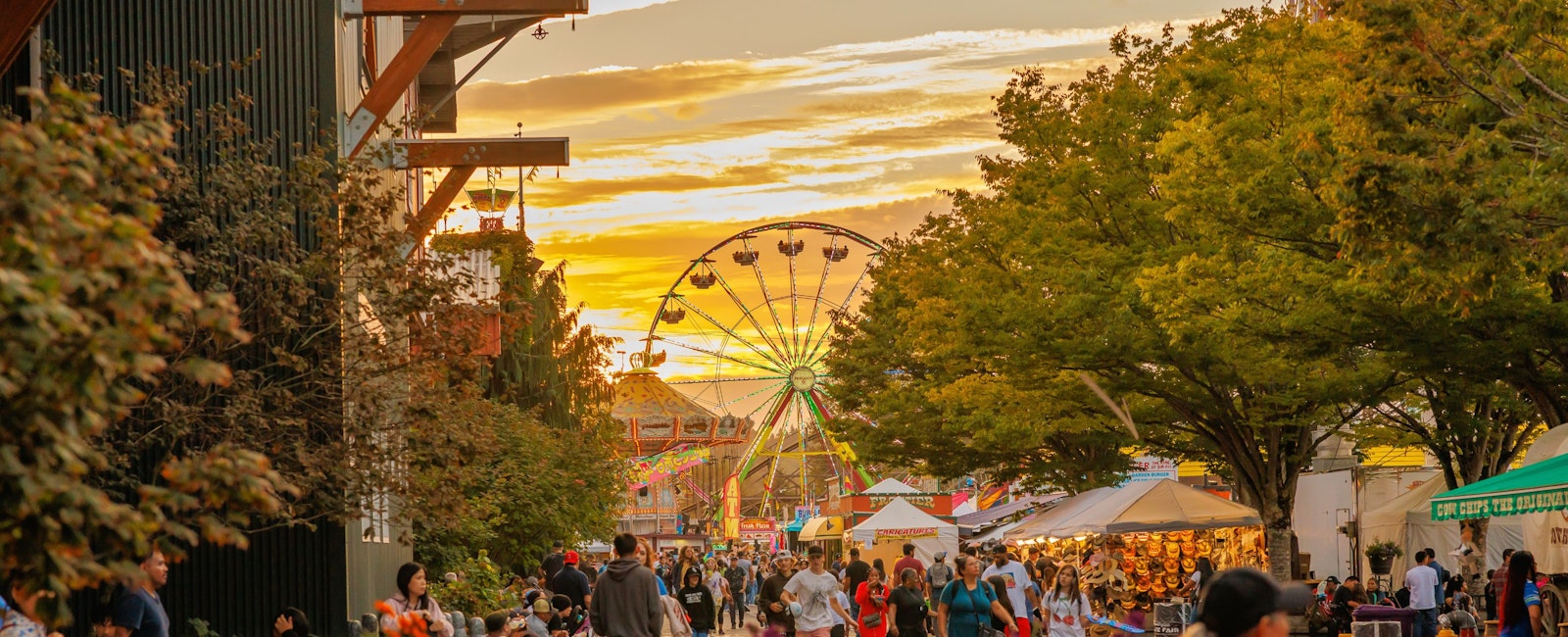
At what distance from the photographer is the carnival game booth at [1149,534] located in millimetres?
27312

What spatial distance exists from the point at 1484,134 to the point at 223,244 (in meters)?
10.1

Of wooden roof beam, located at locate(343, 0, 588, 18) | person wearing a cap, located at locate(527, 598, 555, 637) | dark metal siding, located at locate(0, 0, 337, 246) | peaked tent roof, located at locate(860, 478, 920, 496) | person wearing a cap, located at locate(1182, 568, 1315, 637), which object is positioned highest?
wooden roof beam, located at locate(343, 0, 588, 18)

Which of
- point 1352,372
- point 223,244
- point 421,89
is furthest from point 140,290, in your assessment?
point 421,89

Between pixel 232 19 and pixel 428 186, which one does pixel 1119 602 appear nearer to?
pixel 232 19

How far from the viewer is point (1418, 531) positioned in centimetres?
3472

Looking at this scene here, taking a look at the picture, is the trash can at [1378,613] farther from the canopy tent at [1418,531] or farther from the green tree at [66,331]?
the green tree at [66,331]

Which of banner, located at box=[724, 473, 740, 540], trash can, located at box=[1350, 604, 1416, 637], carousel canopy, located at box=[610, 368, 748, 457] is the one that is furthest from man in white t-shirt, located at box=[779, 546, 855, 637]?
banner, located at box=[724, 473, 740, 540]

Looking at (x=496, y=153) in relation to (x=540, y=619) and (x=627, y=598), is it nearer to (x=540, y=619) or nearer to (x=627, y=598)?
(x=540, y=619)

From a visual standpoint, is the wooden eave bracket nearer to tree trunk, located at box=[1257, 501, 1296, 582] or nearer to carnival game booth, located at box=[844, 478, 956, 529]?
tree trunk, located at box=[1257, 501, 1296, 582]

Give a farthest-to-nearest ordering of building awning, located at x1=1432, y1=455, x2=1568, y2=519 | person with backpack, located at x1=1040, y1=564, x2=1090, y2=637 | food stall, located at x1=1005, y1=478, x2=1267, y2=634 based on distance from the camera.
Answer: food stall, located at x1=1005, y1=478, x2=1267, y2=634 < person with backpack, located at x1=1040, y1=564, x2=1090, y2=637 < building awning, located at x1=1432, y1=455, x2=1568, y2=519

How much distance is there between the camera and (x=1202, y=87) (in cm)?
2662

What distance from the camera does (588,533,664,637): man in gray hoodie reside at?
12.0 m

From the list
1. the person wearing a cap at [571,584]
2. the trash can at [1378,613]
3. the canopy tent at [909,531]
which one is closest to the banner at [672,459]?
the canopy tent at [909,531]

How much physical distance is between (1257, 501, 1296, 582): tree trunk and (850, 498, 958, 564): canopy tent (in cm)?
933
